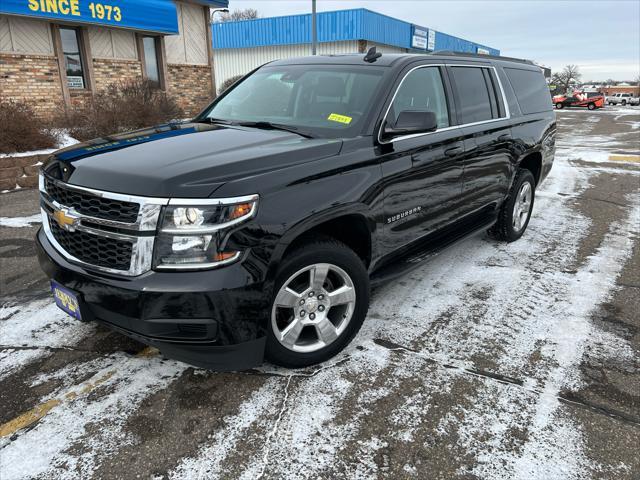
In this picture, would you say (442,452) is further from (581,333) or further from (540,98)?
(540,98)

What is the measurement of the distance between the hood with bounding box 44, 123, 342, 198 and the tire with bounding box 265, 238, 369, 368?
0.54 meters

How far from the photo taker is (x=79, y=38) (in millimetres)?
13766

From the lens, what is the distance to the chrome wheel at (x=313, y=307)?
9.01 ft

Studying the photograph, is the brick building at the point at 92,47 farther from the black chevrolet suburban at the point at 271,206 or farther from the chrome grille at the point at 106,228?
the chrome grille at the point at 106,228

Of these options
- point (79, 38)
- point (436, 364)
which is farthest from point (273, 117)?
point (79, 38)

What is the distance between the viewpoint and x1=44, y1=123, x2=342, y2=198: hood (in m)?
2.36

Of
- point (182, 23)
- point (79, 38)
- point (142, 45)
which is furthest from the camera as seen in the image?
point (182, 23)

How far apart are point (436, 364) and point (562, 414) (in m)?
0.75

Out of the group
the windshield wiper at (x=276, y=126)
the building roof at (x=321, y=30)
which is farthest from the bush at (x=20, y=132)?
the building roof at (x=321, y=30)

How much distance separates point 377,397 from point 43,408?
1849 millimetres

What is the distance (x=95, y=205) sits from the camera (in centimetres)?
251

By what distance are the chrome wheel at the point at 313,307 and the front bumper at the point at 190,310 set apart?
222 mm

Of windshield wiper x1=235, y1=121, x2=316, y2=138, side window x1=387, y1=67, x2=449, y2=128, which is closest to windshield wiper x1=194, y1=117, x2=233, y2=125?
windshield wiper x1=235, y1=121, x2=316, y2=138

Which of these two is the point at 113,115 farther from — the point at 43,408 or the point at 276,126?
the point at 43,408
